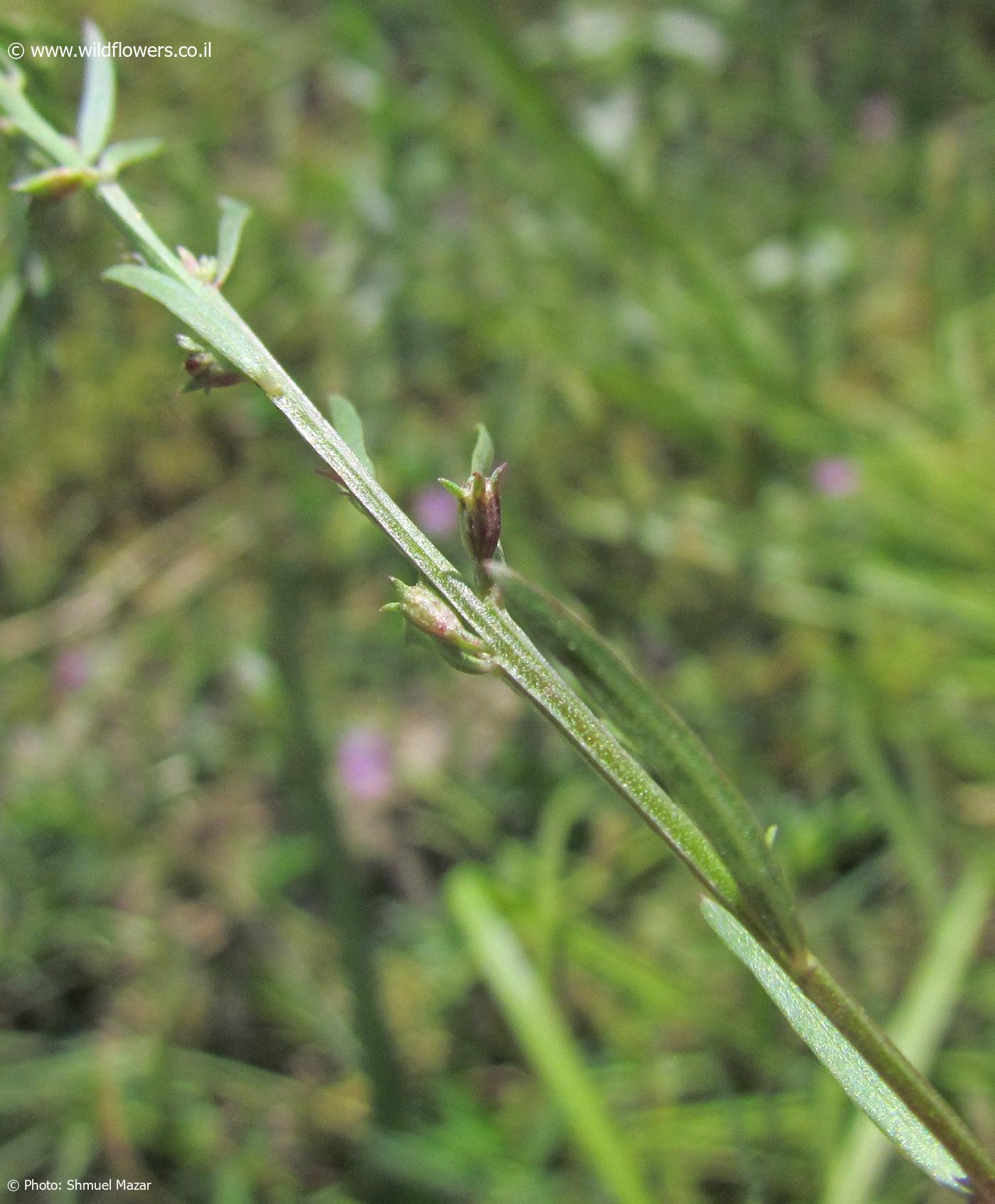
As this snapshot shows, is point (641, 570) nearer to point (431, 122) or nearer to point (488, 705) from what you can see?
point (488, 705)

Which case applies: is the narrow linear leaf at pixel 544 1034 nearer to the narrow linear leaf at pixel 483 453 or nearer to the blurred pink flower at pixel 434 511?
the blurred pink flower at pixel 434 511

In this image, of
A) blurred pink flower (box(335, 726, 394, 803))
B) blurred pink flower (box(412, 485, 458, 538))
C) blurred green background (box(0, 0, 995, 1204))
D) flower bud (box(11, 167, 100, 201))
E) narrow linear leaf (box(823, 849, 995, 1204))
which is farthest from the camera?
blurred pink flower (box(412, 485, 458, 538))

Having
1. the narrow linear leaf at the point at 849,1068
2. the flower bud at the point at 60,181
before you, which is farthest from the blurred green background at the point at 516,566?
the flower bud at the point at 60,181

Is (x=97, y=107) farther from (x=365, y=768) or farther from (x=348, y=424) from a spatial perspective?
(x=365, y=768)

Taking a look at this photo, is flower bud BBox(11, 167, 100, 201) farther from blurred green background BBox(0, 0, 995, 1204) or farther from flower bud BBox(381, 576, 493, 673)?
blurred green background BBox(0, 0, 995, 1204)

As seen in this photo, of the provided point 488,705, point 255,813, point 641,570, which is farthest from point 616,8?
point 255,813

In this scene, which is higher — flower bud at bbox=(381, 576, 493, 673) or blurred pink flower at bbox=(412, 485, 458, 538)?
flower bud at bbox=(381, 576, 493, 673)

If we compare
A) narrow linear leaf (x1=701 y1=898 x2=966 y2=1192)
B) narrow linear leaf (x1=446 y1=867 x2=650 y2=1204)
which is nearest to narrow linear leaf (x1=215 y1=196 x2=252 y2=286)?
narrow linear leaf (x1=701 y1=898 x2=966 y2=1192)
